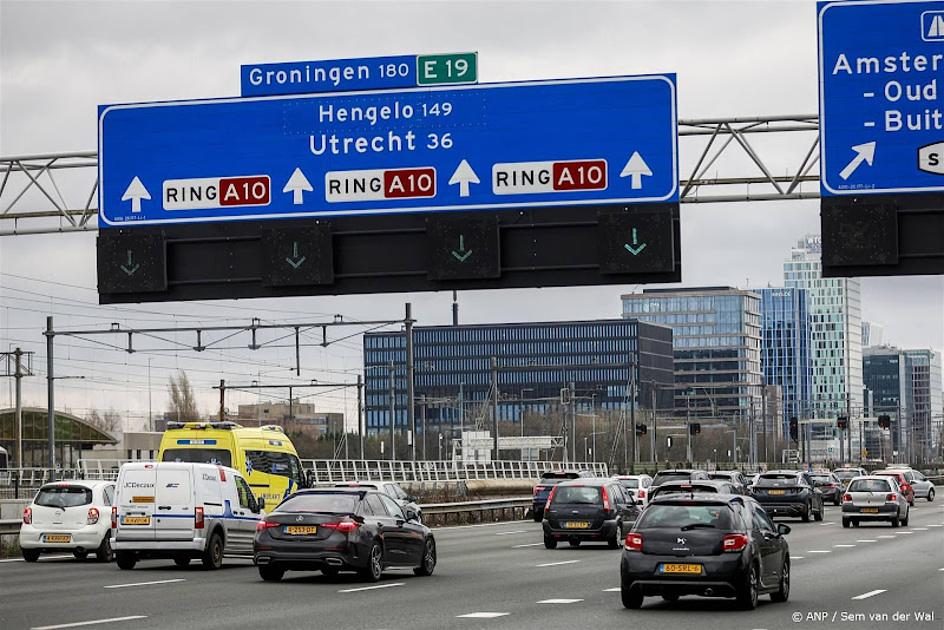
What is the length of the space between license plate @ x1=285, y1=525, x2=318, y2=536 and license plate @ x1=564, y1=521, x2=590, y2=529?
13427 millimetres

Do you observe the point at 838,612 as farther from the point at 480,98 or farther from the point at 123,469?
the point at 123,469

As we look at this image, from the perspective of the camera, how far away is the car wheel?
2042cm

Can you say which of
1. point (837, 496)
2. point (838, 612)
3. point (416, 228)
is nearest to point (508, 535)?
point (416, 228)

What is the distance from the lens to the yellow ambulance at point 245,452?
128ft

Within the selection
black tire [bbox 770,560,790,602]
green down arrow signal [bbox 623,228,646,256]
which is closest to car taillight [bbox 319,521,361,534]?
green down arrow signal [bbox 623,228,646,256]

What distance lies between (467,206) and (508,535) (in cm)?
1953

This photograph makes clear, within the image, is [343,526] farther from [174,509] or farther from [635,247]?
[635,247]

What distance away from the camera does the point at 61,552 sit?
32.2 m

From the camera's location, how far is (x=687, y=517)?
68.4 feet

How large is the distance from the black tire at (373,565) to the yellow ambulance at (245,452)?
12.4 meters

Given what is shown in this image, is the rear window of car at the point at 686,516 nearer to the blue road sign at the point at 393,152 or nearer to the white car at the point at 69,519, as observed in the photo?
the blue road sign at the point at 393,152

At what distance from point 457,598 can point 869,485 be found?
101 ft

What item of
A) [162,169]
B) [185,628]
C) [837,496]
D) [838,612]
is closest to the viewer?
[185,628]

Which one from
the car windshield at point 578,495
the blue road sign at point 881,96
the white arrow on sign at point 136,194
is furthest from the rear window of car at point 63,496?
the blue road sign at point 881,96
